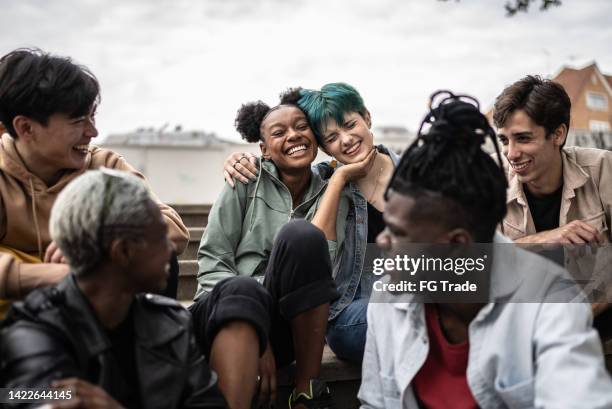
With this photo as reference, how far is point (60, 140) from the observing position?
6.81 ft

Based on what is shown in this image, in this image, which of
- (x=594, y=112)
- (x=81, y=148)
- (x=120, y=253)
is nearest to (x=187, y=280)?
(x=81, y=148)

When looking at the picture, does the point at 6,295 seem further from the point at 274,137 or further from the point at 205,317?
the point at 274,137

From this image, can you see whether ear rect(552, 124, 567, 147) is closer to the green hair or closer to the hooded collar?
the green hair

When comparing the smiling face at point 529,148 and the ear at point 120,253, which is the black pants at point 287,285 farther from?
the smiling face at point 529,148

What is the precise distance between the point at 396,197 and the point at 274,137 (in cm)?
117

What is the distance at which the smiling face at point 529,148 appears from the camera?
105 inches

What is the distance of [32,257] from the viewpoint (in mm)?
2023

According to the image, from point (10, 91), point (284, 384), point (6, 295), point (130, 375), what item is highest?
point (10, 91)

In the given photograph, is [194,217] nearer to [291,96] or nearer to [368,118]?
[291,96]

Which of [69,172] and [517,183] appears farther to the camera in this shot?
[517,183]

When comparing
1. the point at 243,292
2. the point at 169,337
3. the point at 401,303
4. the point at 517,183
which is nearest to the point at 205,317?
the point at 243,292

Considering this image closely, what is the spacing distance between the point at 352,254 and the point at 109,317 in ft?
4.05

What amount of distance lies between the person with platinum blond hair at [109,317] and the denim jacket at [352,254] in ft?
3.16

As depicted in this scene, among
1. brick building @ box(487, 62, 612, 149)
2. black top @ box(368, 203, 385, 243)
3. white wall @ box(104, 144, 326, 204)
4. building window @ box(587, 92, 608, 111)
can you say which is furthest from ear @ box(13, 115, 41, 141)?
white wall @ box(104, 144, 326, 204)
